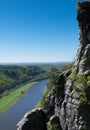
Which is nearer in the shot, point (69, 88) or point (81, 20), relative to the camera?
point (69, 88)

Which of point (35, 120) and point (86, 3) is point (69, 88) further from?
point (86, 3)

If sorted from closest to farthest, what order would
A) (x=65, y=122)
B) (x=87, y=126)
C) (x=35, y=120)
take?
(x=87, y=126), (x=65, y=122), (x=35, y=120)

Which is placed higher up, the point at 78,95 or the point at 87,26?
the point at 87,26

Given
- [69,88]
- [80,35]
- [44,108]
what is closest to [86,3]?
[80,35]

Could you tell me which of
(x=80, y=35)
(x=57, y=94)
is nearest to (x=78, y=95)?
(x=57, y=94)

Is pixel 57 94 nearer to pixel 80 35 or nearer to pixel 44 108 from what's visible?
pixel 44 108

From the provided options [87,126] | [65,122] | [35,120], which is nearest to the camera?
[87,126]

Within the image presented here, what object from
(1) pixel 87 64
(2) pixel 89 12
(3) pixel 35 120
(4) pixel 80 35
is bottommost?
(3) pixel 35 120
